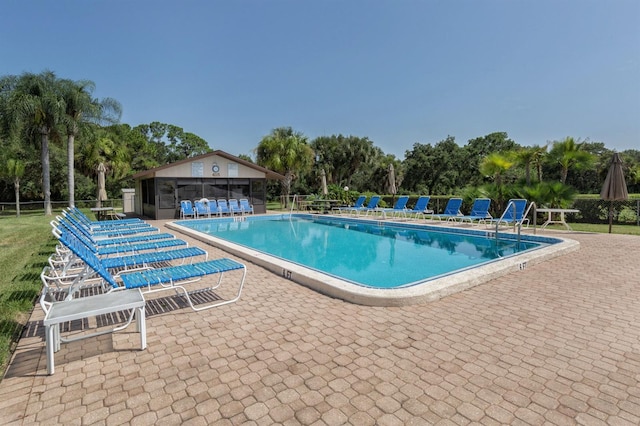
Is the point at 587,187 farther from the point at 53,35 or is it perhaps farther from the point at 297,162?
the point at 53,35

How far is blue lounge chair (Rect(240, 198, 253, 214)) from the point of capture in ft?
60.1

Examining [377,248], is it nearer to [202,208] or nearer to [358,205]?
[358,205]

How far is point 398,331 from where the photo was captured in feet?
11.4

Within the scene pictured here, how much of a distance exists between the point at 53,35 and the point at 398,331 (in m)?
20.2

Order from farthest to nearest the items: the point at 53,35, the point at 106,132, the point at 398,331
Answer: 1. the point at 106,132
2. the point at 53,35
3. the point at 398,331

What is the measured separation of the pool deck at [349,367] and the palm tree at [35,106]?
19.7 m

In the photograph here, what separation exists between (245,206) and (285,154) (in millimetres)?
6418

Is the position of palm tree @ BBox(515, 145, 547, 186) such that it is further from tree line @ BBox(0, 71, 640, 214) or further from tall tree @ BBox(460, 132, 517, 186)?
tall tree @ BBox(460, 132, 517, 186)

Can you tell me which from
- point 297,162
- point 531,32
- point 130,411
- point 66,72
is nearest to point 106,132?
point 66,72

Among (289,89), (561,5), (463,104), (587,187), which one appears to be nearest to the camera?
(561,5)

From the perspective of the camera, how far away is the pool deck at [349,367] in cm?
221

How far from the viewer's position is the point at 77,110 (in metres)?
19.8

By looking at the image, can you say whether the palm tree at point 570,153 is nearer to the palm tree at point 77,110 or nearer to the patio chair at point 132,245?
the patio chair at point 132,245

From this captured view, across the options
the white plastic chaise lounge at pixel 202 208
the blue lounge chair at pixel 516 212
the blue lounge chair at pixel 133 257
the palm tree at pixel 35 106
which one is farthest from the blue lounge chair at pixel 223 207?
the blue lounge chair at pixel 133 257
